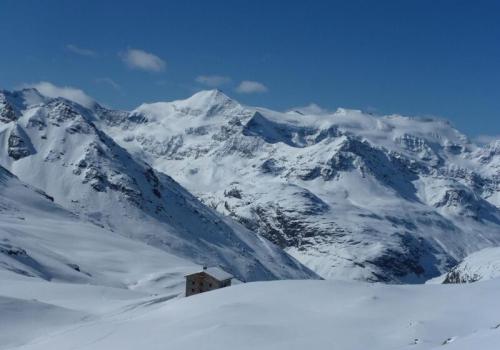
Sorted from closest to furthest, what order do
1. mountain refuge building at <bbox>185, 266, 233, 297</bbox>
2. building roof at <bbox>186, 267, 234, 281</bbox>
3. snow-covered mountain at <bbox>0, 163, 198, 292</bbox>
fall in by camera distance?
mountain refuge building at <bbox>185, 266, 233, 297</bbox> < building roof at <bbox>186, 267, 234, 281</bbox> < snow-covered mountain at <bbox>0, 163, 198, 292</bbox>

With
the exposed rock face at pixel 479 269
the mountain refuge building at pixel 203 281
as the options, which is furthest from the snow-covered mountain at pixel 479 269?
the mountain refuge building at pixel 203 281

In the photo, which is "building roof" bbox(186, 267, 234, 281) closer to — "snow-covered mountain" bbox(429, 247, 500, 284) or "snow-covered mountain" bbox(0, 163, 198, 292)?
"snow-covered mountain" bbox(0, 163, 198, 292)

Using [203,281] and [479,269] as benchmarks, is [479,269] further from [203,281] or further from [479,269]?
[203,281]

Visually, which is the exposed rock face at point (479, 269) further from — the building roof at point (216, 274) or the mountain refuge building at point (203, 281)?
the mountain refuge building at point (203, 281)

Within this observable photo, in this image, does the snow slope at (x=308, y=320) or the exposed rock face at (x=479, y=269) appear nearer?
the snow slope at (x=308, y=320)

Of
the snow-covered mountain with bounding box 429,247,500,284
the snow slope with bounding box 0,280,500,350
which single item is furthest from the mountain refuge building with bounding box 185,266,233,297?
the snow-covered mountain with bounding box 429,247,500,284

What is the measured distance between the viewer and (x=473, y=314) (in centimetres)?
3644

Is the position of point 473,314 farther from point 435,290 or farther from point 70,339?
point 70,339

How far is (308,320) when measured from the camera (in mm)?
36188

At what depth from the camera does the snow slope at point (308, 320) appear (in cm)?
3266

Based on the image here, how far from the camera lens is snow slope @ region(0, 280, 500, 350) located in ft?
107

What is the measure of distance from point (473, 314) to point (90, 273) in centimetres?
9043

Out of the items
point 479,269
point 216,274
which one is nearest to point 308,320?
point 216,274

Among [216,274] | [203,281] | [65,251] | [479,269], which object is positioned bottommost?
[203,281]
